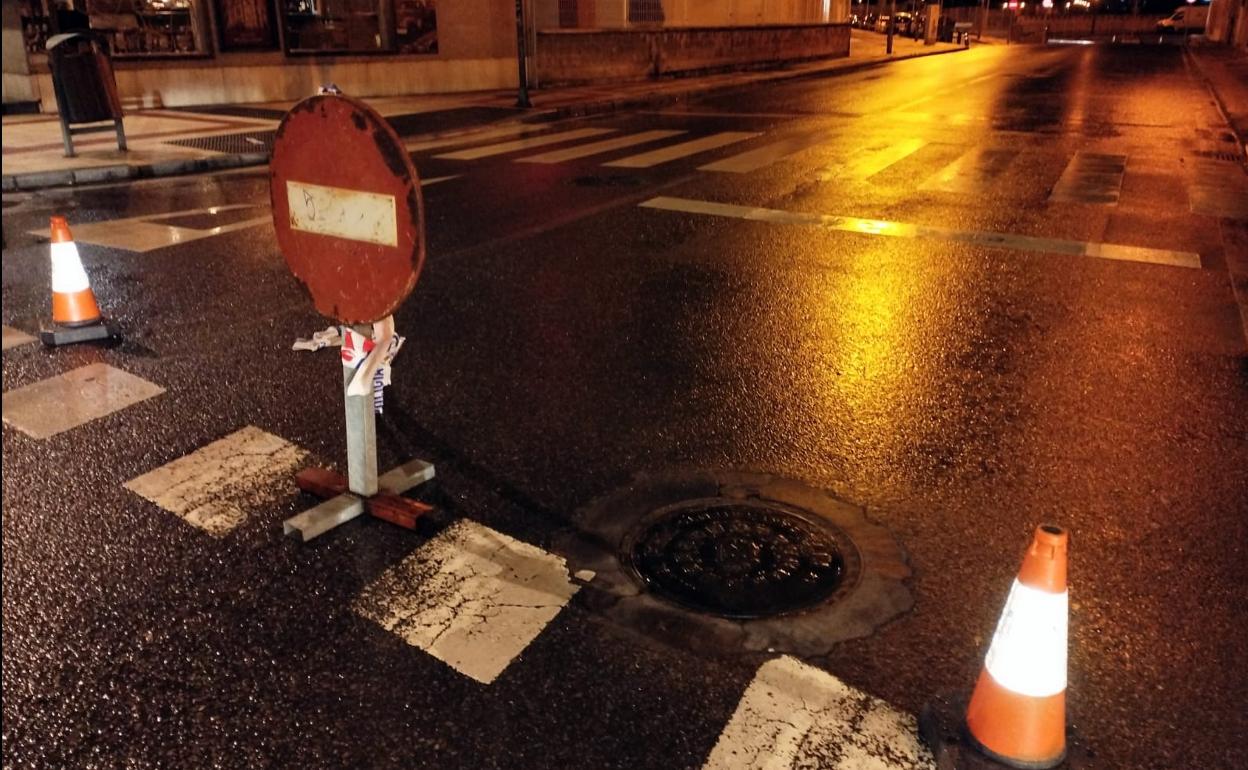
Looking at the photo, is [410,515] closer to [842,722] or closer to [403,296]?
[403,296]

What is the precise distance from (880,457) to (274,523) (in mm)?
2721

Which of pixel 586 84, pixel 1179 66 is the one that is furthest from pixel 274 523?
pixel 1179 66

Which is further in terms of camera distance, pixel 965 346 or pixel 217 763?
pixel 965 346

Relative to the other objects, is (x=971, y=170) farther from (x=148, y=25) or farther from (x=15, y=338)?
(x=148, y=25)

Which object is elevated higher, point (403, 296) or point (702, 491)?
point (403, 296)

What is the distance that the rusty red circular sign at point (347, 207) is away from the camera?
3.04m

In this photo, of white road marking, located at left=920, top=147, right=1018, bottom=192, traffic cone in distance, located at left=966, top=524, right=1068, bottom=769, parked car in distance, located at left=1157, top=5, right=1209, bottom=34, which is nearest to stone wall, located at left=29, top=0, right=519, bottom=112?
white road marking, located at left=920, top=147, right=1018, bottom=192

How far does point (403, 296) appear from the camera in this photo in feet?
10.4

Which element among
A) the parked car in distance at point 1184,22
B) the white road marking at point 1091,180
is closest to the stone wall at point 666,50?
the white road marking at point 1091,180

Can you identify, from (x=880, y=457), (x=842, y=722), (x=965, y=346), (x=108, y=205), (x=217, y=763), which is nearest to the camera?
(x=217, y=763)

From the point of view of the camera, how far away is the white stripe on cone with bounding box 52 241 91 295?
5496mm

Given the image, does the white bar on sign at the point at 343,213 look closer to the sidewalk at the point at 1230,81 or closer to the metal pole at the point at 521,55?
the metal pole at the point at 521,55

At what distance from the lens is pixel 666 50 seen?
88.2ft

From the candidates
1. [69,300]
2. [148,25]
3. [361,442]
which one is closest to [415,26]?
[148,25]
